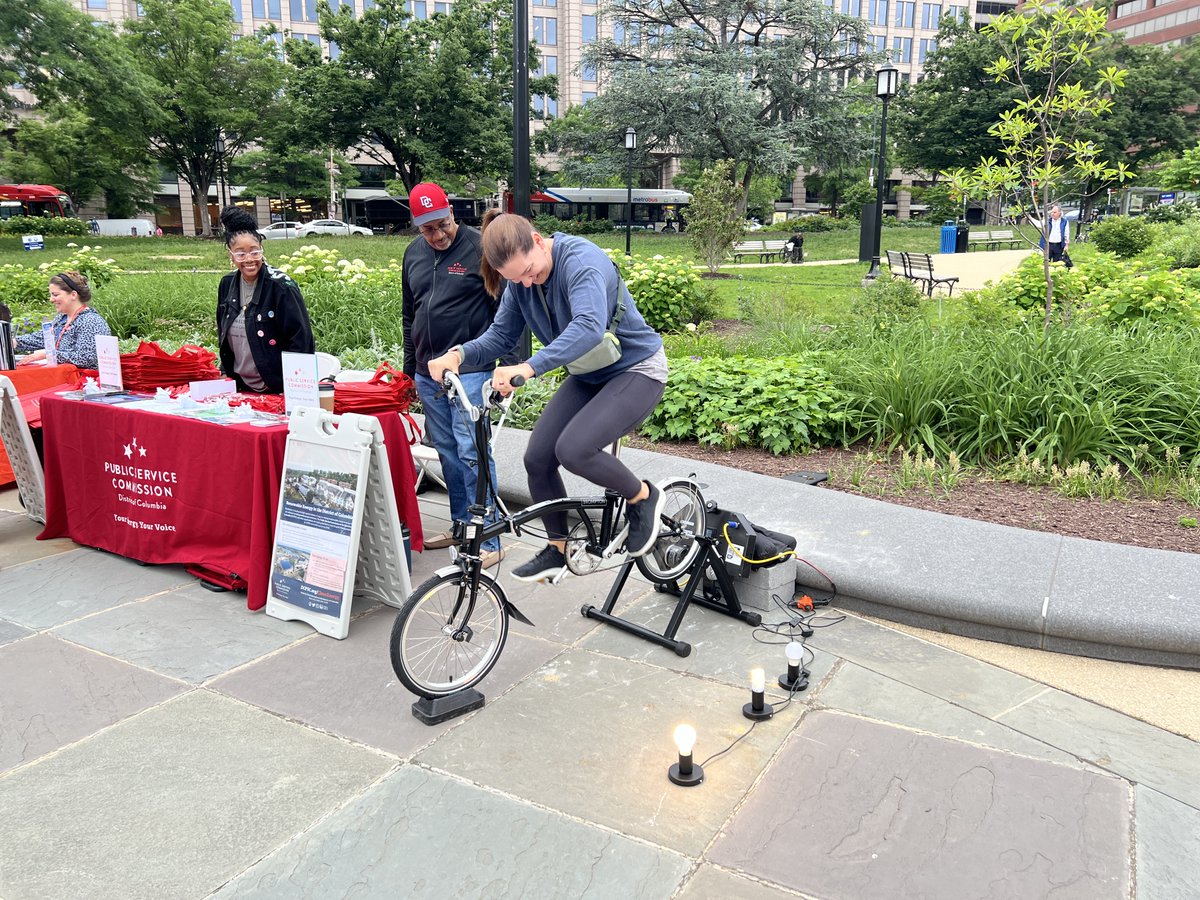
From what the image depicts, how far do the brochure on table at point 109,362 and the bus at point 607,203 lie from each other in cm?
4886

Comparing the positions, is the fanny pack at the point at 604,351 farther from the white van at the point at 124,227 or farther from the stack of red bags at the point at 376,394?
the white van at the point at 124,227

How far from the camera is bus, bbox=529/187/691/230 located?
54.9m

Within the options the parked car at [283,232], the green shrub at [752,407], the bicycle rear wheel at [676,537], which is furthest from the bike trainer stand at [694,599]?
the parked car at [283,232]

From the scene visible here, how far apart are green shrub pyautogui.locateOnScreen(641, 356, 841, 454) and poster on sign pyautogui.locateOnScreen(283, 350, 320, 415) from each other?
10.4ft

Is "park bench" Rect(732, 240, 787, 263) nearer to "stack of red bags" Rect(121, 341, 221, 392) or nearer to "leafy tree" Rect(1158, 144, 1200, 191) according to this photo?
"leafy tree" Rect(1158, 144, 1200, 191)

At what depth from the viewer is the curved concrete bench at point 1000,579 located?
399cm

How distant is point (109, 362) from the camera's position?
5480 millimetres

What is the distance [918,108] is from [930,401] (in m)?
54.2

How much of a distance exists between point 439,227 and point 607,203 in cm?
5385

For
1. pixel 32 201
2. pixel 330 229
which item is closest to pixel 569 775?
pixel 330 229

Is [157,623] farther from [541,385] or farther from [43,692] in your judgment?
[541,385]

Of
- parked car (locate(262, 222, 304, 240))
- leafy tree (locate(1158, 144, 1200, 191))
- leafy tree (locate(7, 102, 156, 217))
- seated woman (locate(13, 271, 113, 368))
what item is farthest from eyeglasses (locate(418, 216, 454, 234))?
leafy tree (locate(7, 102, 156, 217))

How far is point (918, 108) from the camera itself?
54031mm

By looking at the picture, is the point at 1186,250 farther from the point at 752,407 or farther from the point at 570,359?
the point at 570,359
